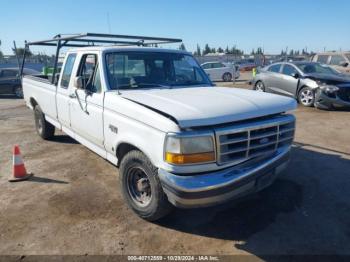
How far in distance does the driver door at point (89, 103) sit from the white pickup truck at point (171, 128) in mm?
15

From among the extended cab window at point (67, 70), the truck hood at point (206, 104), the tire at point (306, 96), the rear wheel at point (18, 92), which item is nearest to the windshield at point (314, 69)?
the tire at point (306, 96)

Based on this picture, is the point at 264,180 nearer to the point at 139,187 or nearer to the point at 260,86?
the point at 139,187

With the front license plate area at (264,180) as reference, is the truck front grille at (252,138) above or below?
above

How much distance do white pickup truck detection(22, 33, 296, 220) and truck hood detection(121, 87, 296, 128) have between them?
0.01 m

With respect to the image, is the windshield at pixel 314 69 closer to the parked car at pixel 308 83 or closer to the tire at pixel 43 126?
the parked car at pixel 308 83

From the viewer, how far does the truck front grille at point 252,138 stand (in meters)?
3.06

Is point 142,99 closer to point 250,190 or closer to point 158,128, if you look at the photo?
point 158,128

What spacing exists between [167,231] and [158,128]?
1260mm

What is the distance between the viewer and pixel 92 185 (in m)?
4.74

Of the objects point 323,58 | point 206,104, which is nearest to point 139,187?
point 206,104

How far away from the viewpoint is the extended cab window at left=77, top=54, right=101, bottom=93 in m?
4.32

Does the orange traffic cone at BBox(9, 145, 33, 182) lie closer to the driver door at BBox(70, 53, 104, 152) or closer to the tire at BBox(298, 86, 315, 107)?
the driver door at BBox(70, 53, 104, 152)

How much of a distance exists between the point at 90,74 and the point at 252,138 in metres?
2.60

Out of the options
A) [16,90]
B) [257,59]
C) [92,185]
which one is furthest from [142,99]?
[257,59]
